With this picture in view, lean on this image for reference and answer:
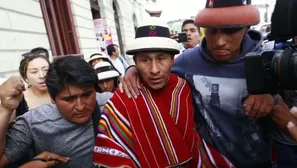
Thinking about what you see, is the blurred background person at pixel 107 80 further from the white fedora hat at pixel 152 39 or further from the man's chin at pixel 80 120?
the white fedora hat at pixel 152 39

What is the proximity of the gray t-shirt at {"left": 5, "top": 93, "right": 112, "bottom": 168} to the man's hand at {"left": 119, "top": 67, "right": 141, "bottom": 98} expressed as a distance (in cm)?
35

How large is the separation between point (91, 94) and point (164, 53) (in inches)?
19.1

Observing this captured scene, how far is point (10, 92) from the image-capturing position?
114 centimetres

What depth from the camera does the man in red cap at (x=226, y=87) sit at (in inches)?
47.4

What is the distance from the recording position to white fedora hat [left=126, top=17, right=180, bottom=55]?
121 cm

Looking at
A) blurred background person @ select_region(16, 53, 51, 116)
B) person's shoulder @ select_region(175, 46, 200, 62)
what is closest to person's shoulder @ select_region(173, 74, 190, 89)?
person's shoulder @ select_region(175, 46, 200, 62)

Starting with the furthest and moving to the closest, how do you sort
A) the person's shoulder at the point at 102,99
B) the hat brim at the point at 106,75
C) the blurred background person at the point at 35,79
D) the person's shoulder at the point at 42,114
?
the hat brim at the point at 106,75, the blurred background person at the point at 35,79, the person's shoulder at the point at 102,99, the person's shoulder at the point at 42,114

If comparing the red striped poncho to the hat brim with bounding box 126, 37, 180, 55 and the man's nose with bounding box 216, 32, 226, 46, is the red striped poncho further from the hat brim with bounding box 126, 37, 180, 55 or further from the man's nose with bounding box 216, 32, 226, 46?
the man's nose with bounding box 216, 32, 226, 46

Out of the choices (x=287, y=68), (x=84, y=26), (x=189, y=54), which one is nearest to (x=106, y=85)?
(x=189, y=54)

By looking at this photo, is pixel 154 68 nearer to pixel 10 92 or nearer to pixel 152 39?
pixel 152 39

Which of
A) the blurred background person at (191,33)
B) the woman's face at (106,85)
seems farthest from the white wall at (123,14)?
the woman's face at (106,85)

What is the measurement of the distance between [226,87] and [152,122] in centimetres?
44

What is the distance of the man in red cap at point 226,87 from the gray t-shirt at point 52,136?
415mm

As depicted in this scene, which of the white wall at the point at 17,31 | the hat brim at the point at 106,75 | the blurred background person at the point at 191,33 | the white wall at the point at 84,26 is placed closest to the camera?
the hat brim at the point at 106,75
